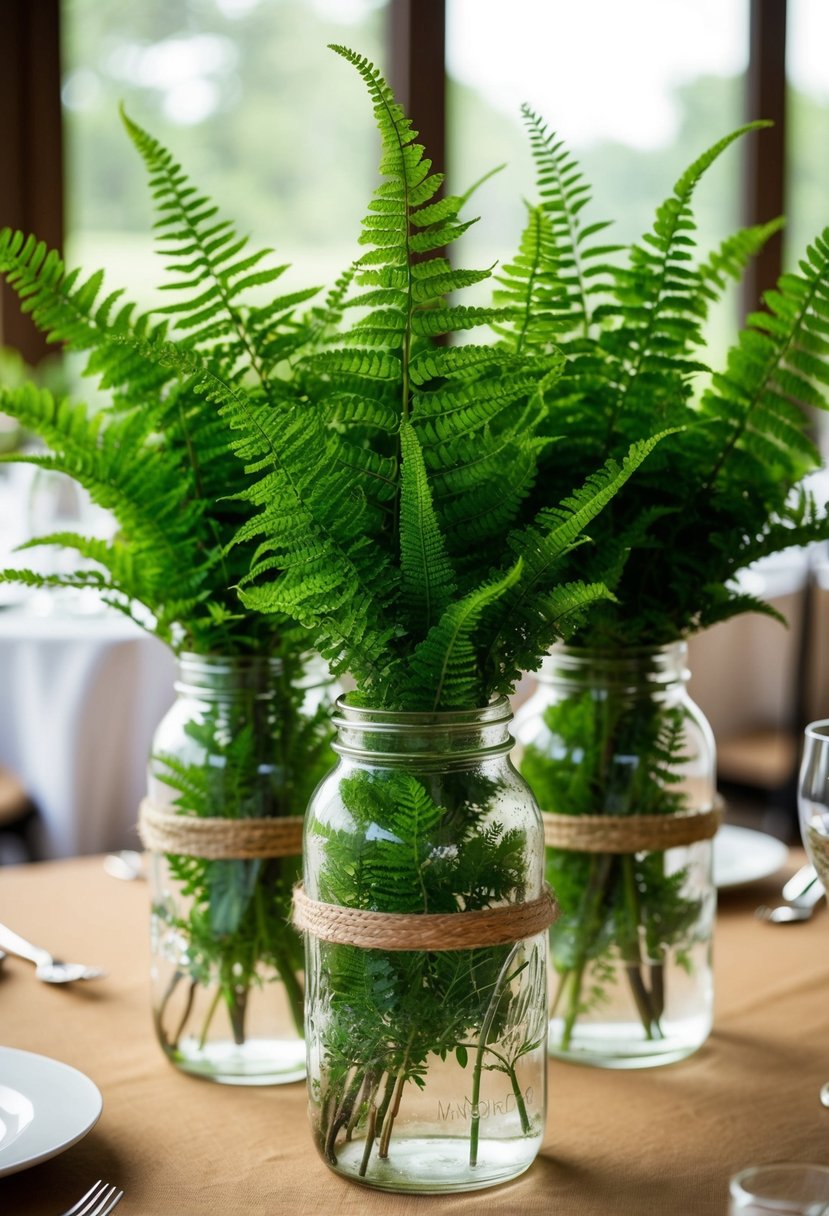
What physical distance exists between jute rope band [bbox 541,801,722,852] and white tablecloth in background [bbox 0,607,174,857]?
1.43m

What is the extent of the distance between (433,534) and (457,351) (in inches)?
4.1

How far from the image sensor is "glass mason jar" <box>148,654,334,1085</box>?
0.84 m

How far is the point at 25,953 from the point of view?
3.30 feet

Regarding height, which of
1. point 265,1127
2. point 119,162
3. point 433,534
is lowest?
point 265,1127

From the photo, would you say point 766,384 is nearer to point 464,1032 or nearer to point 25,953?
point 464,1032

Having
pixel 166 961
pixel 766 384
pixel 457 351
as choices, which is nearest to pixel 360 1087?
pixel 166 961

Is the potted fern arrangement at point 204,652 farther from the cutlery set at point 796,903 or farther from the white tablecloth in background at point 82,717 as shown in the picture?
the white tablecloth in background at point 82,717

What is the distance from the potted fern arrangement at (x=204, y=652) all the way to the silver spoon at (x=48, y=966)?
0.13 m

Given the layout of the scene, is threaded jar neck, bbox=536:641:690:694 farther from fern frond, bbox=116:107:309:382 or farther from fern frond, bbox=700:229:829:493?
fern frond, bbox=116:107:309:382

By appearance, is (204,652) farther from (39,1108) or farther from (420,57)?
(420,57)

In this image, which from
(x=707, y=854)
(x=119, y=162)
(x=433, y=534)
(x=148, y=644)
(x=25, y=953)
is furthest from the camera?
(x=119, y=162)

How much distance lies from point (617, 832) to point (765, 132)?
5.62 meters

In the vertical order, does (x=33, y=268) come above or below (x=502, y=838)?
above

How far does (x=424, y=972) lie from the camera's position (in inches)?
26.7
